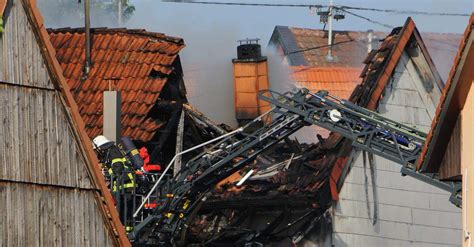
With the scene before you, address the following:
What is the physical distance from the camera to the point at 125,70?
4153 cm

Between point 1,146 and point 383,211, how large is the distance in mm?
16174

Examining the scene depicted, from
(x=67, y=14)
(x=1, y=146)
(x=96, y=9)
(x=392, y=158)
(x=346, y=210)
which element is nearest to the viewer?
(x=1, y=146)

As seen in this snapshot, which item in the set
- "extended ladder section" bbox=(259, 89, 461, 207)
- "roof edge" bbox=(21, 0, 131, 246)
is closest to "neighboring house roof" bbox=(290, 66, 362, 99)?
"extended ladder section" bbox=(259, 89, 461, 207)

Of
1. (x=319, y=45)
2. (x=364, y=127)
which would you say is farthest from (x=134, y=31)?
(x=319, y=45)

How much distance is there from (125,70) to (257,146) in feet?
20.4

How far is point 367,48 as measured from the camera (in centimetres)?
7088

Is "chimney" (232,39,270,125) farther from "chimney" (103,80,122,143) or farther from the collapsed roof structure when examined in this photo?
"chimney" (103,80,122,143)

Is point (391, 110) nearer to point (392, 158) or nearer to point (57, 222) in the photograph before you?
point (392, 158)

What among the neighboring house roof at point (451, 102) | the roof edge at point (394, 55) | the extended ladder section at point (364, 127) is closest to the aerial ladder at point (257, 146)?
the extended ladder section at point (364, 127)

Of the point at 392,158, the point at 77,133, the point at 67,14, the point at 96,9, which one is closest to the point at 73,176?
the point at 77,133

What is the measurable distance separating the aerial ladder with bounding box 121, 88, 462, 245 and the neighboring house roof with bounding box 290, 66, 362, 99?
2343 cm

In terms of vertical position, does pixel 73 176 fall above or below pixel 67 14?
below

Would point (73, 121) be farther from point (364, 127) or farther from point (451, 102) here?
point (364, 127)

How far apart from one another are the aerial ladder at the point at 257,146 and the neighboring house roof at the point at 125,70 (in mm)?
3751
